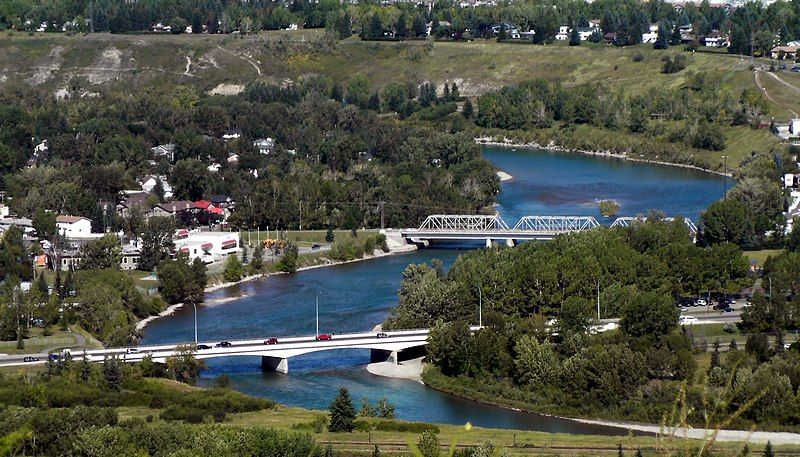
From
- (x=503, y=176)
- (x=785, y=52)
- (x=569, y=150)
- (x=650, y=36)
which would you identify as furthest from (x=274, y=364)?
(x=650, y=36)

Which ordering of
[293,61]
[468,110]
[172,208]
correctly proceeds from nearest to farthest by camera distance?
[172,208] → [468,110] → [293,61]

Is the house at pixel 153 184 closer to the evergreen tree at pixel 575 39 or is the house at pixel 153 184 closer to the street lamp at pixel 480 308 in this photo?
the street lamp at pixel 480 308

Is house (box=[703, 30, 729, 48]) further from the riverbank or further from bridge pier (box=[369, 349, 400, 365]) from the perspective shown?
bridge pier (box=[369, 349, 400, 365])

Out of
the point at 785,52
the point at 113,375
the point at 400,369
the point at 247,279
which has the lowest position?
the point at 247,279

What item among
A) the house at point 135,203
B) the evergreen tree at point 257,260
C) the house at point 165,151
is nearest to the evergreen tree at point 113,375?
the evergreen tree at point 257,260

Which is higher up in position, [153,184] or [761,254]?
[761,254]

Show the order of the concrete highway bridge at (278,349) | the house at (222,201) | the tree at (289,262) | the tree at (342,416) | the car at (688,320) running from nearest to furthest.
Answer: the tree at (342,416)
the concrete highway bridge at (278,349)
the car at (688,320)
the tree at (289,262)
the house at (222,201)

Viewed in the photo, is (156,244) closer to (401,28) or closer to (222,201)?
(222,201)
